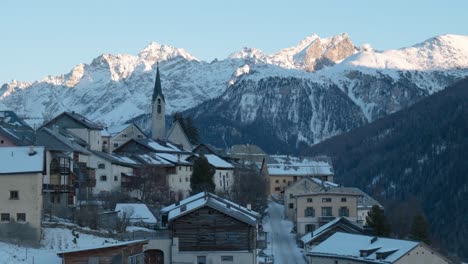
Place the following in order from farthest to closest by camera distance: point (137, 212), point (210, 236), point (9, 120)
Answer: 1. point (9, 120)
2. point (137, 212)
3. point (210, 236)

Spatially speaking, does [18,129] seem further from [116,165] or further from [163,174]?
[163,174]

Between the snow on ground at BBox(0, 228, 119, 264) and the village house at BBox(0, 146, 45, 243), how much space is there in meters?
1.08

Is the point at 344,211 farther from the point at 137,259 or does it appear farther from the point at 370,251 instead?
the point at 137,259

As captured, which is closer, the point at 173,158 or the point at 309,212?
the point at 309,212

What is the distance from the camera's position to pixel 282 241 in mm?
80812

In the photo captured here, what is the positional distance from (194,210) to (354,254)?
14.4m

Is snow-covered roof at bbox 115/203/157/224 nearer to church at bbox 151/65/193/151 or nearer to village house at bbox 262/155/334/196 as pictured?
church at bbox 151/65/193/151

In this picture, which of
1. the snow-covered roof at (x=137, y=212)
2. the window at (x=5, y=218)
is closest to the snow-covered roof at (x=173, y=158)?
the snow-covered roof at (x=137, y=212)

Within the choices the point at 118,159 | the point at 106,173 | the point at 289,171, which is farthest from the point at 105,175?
the point at 289,171

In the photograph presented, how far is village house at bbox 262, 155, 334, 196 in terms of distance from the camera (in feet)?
420

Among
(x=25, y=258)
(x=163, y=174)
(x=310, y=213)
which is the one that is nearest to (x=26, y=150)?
(x=25, y=258)

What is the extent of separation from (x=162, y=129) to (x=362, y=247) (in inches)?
2880

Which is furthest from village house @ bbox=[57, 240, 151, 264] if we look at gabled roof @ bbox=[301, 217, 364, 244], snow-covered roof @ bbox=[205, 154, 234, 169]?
snow-covered roof @ bbox=[205, 154, 234, 169]

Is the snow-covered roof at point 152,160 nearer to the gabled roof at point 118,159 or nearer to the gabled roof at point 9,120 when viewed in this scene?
the gabled roof at point 118,159
